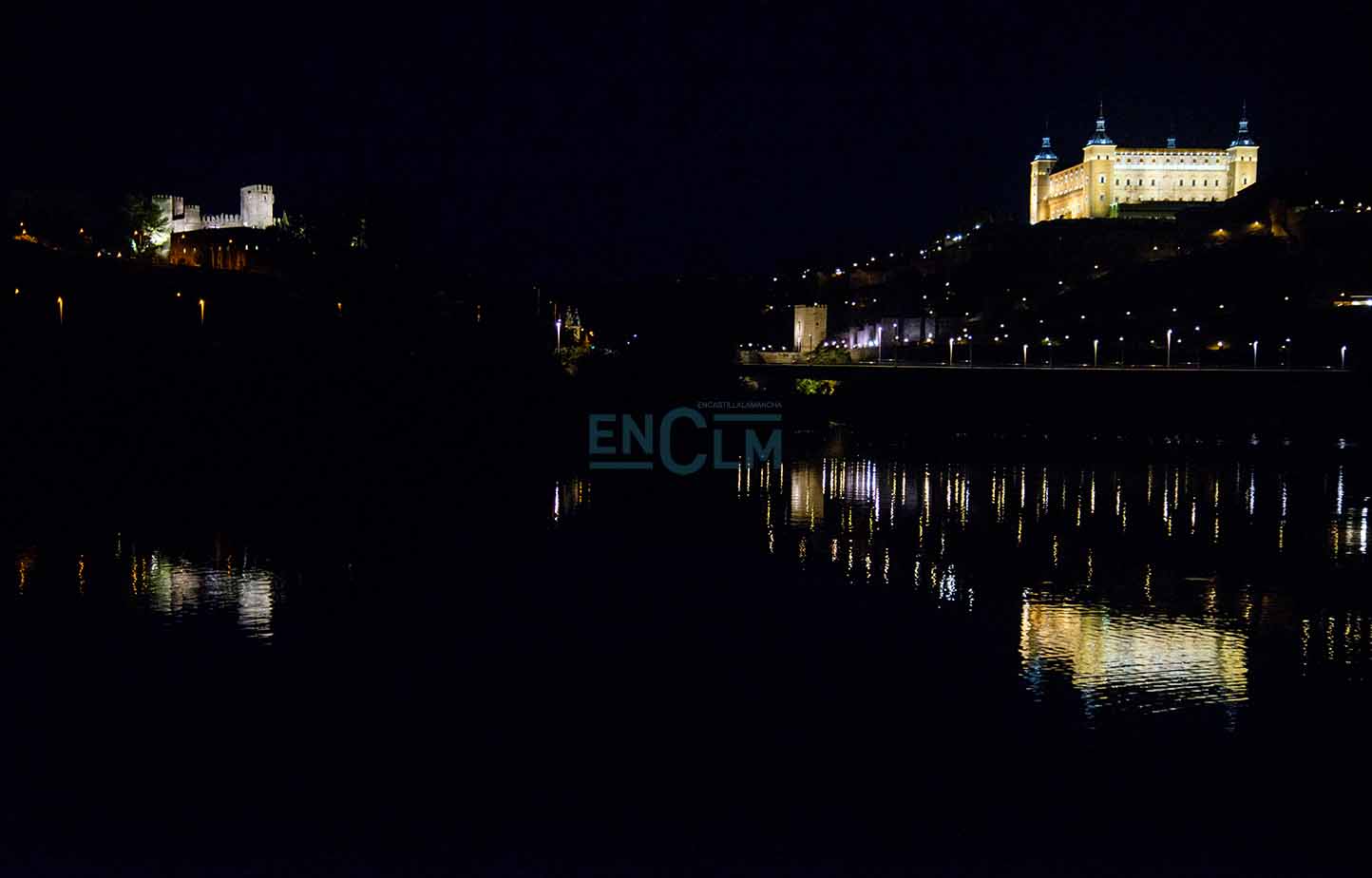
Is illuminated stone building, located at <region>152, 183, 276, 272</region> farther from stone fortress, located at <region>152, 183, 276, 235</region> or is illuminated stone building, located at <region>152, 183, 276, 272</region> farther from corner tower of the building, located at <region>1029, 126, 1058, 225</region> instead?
corner tower of the building, located at <region>1029, 126, 1058, 225</region>

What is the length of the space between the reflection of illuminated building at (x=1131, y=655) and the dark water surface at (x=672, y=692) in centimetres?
4

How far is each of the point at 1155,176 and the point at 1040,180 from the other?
25.6ft

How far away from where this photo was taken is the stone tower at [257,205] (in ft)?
170

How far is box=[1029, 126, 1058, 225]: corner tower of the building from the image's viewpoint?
73250 millimetres

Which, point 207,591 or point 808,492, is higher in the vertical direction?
point 808,492

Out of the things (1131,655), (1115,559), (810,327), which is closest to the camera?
(1131,655)

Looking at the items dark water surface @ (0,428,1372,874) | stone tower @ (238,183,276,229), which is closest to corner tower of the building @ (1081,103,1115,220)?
stone tower @ (238,183,276,229)

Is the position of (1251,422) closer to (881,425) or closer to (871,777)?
(881,425)

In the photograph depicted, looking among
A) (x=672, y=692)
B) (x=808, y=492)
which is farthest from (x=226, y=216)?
(x=672, y=692)

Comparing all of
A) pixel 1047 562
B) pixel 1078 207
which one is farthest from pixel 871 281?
pixel 1047 562

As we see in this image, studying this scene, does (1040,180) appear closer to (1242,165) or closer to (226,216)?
(1242,165)

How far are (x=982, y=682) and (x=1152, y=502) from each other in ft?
34.4

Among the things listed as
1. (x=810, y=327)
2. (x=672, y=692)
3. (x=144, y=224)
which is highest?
(x=144, y=224)

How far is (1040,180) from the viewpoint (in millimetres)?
73812
